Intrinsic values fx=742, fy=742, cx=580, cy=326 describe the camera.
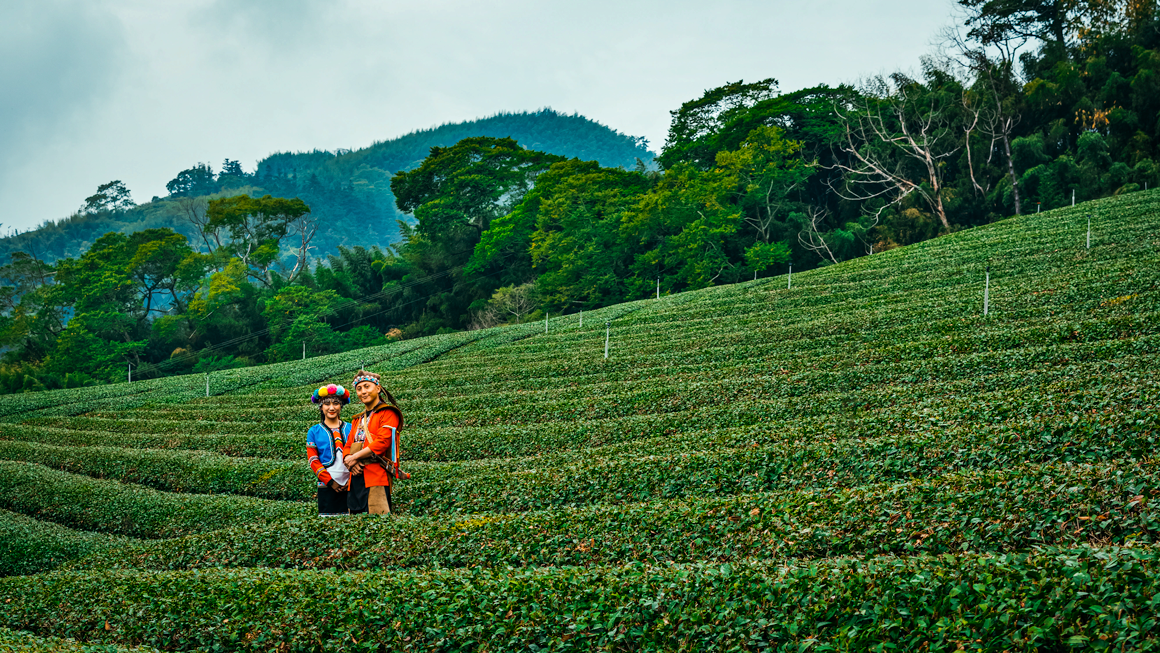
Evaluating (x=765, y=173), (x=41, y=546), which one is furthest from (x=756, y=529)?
(x=765, y=173)

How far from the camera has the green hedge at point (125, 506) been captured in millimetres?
14742

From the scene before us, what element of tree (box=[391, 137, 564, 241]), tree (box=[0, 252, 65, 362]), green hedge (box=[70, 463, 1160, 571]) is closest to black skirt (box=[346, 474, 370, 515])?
green hedge (box=[70, 463, 1160, 571])

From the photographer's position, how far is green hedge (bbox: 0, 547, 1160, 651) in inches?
199

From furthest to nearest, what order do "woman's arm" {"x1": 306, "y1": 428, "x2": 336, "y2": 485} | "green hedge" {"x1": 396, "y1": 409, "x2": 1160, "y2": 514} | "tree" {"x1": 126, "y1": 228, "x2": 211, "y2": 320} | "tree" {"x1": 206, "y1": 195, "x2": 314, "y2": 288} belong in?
"tree" {"x1": 206, "y1": 195, "x2": 314, "y2": 288} < "tree" {"x1": 126, "y1": 228, "x2": 211, "y2": 320} < "woman's arm" {"x1": 306, "y1": 428, "x2": 336, "y2": 485} < "green hedge" {"x1": 396, "y1": 409, "x2": 1160, "y2": 514}

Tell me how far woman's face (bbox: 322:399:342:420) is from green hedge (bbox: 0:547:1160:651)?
2.21 metres

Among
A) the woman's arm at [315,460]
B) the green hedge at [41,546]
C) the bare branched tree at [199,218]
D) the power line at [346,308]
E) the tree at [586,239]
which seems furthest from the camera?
the bare branched tree at [199,218]

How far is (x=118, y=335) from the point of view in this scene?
71.9m

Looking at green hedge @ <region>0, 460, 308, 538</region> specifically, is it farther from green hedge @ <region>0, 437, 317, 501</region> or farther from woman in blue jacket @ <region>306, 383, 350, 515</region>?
woman in blue jacket @ <region>306, 383, 350, 515</region>

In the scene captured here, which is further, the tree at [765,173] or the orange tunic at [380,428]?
the tree at [765,173]

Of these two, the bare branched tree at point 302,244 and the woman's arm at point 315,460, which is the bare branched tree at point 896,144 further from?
the bare branched tree at point 302,244

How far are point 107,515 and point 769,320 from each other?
2471 cm

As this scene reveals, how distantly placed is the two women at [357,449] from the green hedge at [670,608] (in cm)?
189

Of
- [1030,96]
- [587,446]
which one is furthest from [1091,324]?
[1030,96]

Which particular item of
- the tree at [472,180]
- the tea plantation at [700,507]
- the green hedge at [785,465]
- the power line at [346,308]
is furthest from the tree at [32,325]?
the green hedge at [785,465]
